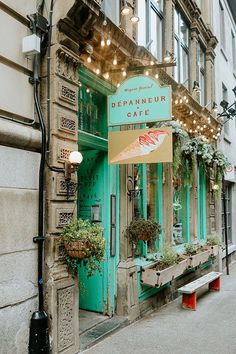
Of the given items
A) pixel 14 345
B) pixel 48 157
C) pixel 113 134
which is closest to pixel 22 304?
pixel 14 345

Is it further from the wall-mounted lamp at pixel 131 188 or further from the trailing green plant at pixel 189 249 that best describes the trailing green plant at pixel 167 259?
the trailing green plant at pixel 189 249

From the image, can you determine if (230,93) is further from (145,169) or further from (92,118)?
(92,118)

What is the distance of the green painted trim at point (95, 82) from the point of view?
6527mm

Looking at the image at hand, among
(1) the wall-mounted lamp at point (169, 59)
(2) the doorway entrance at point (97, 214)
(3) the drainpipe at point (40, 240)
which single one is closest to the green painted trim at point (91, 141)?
(2) the doorway entrance at point (97, 214)

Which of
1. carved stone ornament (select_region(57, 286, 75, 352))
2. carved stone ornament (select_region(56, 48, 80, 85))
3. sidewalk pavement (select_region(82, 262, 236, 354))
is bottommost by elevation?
sidewalk pavement (select_region(82, 262, 236, 354))

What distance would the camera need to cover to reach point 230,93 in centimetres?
1822

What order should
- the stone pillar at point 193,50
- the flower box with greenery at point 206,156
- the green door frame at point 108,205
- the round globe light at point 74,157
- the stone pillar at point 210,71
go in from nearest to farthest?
the round globe light at point 74,157 < the green door frame at point 108,205 < the flower box with greenery at point 206,156 < the stone pillar at point 193,50 < the stone pillar at point 210,71

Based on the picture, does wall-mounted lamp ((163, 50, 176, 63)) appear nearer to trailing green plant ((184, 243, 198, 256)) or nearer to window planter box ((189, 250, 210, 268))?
window planter box ((189, 250, 210, 268))

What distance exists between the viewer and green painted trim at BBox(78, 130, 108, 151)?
21.8 ft

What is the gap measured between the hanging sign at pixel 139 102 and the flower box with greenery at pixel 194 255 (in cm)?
460

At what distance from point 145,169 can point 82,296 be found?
113 inches

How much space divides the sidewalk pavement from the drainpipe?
1.03 metres

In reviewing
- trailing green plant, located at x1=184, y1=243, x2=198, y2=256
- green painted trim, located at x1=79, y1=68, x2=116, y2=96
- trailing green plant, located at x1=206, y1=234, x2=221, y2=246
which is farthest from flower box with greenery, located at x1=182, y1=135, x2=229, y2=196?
green painted trim, located at x1=79, y1=68, x2=116, y2=96

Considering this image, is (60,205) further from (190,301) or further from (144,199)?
(190,301)
